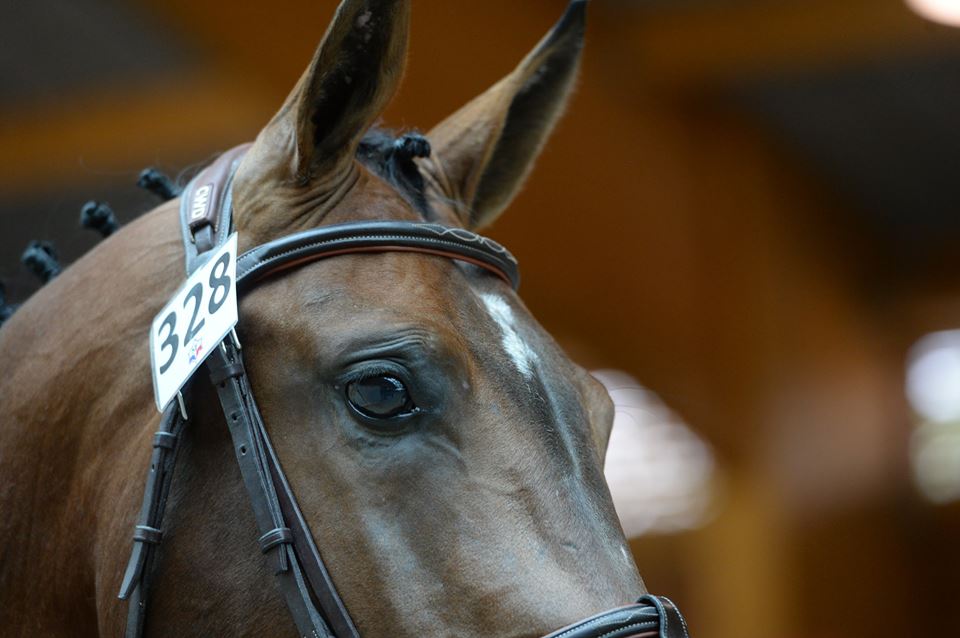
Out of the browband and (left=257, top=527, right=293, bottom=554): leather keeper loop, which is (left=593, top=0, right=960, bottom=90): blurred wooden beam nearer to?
the browband

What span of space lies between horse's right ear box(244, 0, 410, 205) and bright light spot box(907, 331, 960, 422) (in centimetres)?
1002

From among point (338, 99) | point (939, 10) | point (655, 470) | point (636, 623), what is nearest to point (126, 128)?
point (939, 10)

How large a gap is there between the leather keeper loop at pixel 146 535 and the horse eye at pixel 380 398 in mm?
297

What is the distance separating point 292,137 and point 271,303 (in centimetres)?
25

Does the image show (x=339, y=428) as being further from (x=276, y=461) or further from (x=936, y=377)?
(x=936, y=377)

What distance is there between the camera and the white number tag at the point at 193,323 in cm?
154

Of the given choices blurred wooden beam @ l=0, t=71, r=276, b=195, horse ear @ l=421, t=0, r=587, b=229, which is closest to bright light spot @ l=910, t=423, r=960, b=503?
blurred wooden beam @ l=0, t=71, r=276, b=195

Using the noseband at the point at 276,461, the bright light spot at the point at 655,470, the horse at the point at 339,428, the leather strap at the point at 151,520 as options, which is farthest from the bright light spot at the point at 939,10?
the leather strap at the point at 151,520

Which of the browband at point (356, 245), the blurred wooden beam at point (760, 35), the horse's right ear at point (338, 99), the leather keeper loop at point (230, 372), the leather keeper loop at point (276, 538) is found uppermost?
the blurred wooden beam at point (760, 35)

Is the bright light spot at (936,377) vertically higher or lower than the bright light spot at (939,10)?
lower

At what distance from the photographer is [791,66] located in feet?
21.7

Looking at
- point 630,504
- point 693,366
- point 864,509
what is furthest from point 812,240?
point 630,504

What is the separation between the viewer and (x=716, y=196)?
7.53 m

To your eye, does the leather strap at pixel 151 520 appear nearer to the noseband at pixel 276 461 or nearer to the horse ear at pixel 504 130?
the noseband at pixel 276 461
